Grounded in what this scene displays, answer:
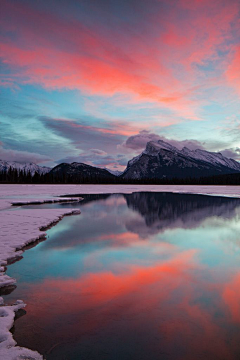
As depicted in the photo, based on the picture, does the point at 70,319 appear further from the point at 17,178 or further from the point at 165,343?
the point at 17,178

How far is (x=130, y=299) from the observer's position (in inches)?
297

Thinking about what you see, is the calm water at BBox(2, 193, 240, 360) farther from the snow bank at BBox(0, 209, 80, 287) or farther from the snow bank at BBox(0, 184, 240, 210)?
the snow bank at BBox(0, 184, 240, 210)

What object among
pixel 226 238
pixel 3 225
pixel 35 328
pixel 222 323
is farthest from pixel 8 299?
pixel 226 238

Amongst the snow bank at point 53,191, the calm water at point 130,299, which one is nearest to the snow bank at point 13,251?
the calm water at point 130,299

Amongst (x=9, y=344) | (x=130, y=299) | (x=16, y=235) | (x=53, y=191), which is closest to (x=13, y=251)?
(x=16, y=235)

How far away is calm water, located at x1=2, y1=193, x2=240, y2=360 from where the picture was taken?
5.46 meters

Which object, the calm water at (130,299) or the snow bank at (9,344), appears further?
A: the calm water at (130,299)

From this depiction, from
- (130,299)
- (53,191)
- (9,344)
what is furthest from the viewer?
(53,191)

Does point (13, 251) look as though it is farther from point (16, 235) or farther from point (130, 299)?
point (130, 299)

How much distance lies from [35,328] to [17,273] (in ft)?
13.4

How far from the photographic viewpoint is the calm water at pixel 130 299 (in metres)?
5.46

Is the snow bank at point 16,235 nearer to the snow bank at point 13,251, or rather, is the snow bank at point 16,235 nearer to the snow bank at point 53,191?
the snow bank at point 13,251

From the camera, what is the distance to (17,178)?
15838 centimetres

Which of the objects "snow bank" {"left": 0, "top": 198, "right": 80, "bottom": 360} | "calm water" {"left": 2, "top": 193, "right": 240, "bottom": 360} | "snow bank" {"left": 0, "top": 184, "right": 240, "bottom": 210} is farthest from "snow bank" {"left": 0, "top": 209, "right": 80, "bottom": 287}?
"snow bank" {"left": 0, "top": 184, "right": 240, "bottom": 210}
